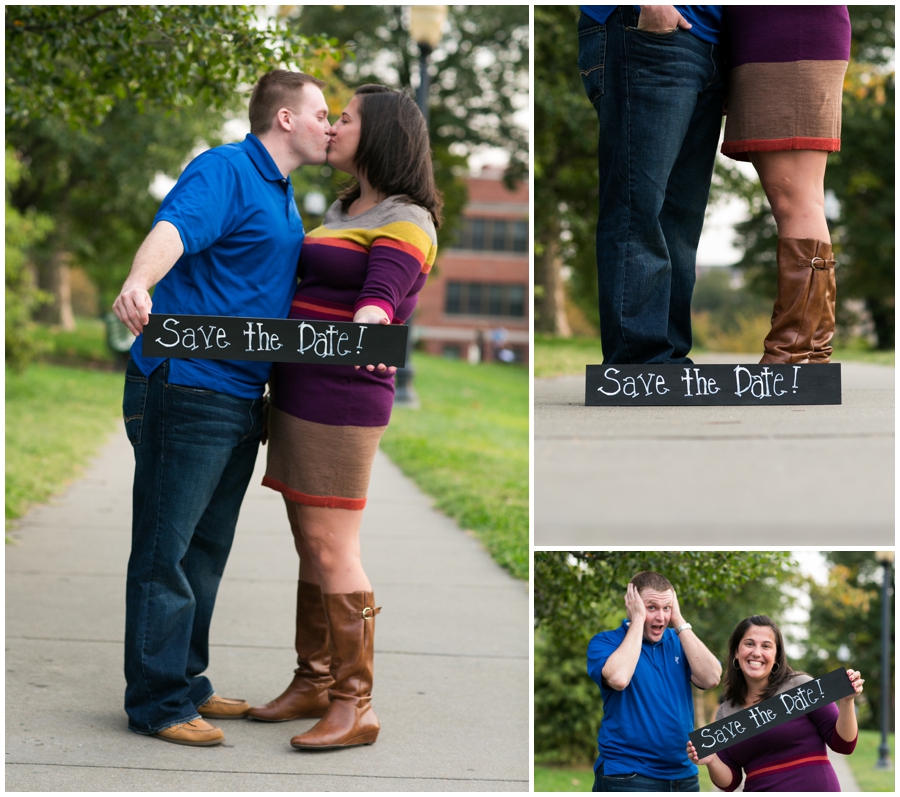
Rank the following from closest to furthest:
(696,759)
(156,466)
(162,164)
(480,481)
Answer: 1. (696,759)
2. (156,466)
3. (480,481)
4. (162,164)

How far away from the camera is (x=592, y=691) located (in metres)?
10.2

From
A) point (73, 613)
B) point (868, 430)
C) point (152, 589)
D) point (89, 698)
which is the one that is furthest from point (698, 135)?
point (73, 613)

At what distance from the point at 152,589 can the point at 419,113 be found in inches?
73.1

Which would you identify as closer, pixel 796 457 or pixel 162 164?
pixel 796 457

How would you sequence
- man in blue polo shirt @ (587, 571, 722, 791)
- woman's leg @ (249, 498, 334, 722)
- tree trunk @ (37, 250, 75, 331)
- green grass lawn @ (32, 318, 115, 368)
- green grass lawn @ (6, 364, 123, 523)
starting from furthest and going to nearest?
1. tree trunk @ (37, 250, 75, 331)
2. green grass lawn @ (32, 318, 115, 368)
3. green grass lawn @ (6, 364, 123, 523)
4. woman's leg @ (249, 498, 334, 722)
5. man in blue polo shirt @ (587, 571, 722, 791)

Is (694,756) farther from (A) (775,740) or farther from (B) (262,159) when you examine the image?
(B) (262,159)

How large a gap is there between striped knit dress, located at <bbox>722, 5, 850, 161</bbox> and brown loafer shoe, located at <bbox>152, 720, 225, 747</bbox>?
8.87ft

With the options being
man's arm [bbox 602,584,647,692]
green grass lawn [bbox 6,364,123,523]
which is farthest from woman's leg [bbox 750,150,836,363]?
→ green grass lawn [bbox 6,364,123,523]

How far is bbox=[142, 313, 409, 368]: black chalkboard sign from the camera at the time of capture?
2746 mm

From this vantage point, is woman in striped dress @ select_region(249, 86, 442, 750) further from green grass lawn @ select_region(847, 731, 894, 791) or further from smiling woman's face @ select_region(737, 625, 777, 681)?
green grass lawn @ select_region(847, 731, 894, 791)

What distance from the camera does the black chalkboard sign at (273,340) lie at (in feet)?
9.01

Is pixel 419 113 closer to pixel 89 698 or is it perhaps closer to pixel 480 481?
pixel 89 698

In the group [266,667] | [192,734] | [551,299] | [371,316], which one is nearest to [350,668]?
[192,734]

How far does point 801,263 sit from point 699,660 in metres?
1.37
